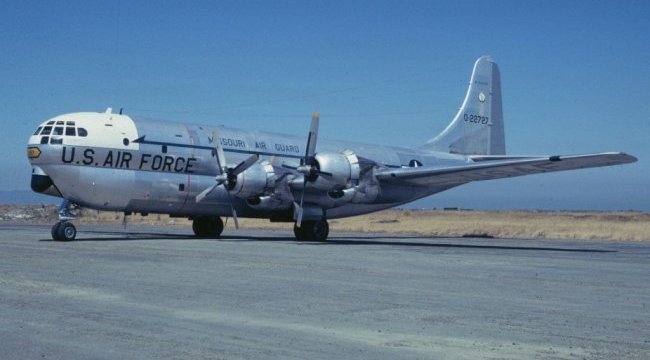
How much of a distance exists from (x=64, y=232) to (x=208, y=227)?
754 centimetres

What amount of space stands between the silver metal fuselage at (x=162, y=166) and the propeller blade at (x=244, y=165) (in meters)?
1.06

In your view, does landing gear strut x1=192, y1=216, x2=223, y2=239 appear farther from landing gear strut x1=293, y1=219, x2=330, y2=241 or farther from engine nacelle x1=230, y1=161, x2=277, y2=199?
engine nacelle x1=230, y1=161, x2=277, y2=199

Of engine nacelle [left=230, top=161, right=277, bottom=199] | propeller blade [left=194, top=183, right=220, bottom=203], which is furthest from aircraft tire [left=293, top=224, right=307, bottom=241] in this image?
propeller blade [left=194, top=183, right=220, bottom=203]

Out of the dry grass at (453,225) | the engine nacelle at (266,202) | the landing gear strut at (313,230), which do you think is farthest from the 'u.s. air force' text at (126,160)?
Result: the dry grass at (453,225)

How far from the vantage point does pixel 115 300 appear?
11.1 m

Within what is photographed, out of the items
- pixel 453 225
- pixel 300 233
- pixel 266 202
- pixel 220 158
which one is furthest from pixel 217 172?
pixel 453 225

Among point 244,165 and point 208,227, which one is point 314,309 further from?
point 208,227

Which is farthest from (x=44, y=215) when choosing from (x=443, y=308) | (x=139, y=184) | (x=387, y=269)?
(x=443, y=308)

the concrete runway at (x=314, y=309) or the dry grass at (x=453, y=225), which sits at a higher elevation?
the dry grass at (x=453, y=225)

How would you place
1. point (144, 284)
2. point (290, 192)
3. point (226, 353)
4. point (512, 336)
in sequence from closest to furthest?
1. point (226, 353)
2. point (512, 336)
3. point (144, 284)
4. point (290, 192)

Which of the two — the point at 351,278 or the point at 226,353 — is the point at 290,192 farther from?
the point at 226,353

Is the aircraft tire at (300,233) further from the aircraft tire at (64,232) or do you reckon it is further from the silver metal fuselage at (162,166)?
the aircraft tire at (64,232)

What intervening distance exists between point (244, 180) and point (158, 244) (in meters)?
4.51

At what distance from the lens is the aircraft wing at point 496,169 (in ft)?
84.6
